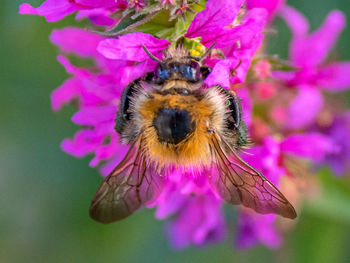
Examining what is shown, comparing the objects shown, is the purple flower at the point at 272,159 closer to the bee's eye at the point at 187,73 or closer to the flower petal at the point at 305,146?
the flower petal at the point at 305,146

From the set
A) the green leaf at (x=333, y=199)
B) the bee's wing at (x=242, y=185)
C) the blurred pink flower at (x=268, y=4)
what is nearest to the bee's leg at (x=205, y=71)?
the bee's wing at (x=242, y=185)

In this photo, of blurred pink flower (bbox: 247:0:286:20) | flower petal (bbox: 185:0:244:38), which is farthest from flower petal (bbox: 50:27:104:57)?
flower petal (bbox: 185:0:244:38)

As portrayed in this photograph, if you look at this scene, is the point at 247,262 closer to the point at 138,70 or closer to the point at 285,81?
the point at 285,81

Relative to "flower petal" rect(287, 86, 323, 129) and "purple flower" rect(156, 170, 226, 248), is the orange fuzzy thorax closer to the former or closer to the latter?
"purple flower" rect(156, 170, 226, 248)

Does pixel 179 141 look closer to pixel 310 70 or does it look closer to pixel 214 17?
pixel 214 17

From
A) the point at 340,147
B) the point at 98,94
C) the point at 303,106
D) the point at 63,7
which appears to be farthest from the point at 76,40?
the point at 340,147

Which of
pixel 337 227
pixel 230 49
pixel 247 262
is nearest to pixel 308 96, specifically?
pixel 230 49
